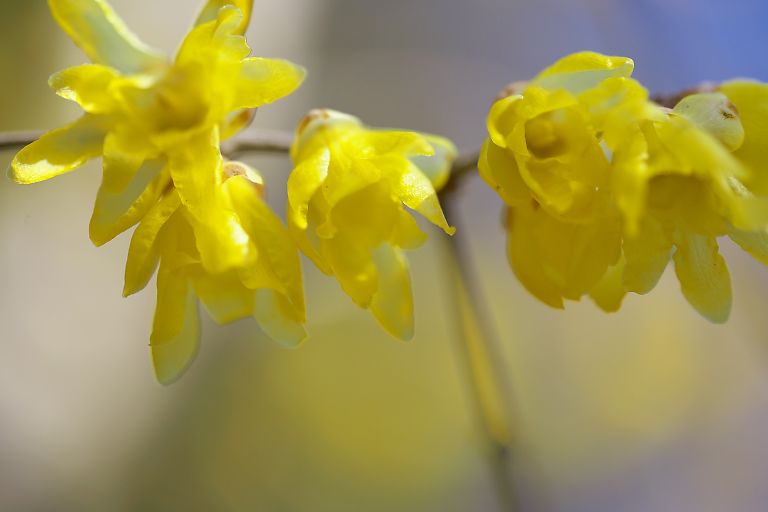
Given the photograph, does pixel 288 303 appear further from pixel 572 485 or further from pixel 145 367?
pixel 572 485

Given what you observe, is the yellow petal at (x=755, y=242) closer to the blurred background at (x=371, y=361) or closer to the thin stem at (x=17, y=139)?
the thin stem at (x=17, y=139)

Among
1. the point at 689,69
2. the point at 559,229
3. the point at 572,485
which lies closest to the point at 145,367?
the point at 572,485

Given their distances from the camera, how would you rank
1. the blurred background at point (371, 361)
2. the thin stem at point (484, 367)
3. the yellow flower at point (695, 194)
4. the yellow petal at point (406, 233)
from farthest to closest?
the blurred background at point (371, 361), the thin stem at point (484, 367), the yellow petal at point (406, 233), the yellow flower at point (695, 194)

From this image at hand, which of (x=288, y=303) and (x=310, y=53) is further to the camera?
(x=310, y=53)

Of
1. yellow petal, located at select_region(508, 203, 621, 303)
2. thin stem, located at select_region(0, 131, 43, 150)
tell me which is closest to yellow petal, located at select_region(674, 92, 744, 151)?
yellow petal, located at select_region(508, 203, 621, 303)

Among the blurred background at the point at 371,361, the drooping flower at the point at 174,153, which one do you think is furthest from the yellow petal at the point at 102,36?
the blurred background at the point at 371,361

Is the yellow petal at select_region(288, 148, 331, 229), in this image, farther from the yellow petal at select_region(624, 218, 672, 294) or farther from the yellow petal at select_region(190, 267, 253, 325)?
the yellow petal at select_region(624, 218, 672, 294)

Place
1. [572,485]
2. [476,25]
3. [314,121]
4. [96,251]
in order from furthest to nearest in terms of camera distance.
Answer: [476,25]
[572,485]
[96,251]
[314,121]
